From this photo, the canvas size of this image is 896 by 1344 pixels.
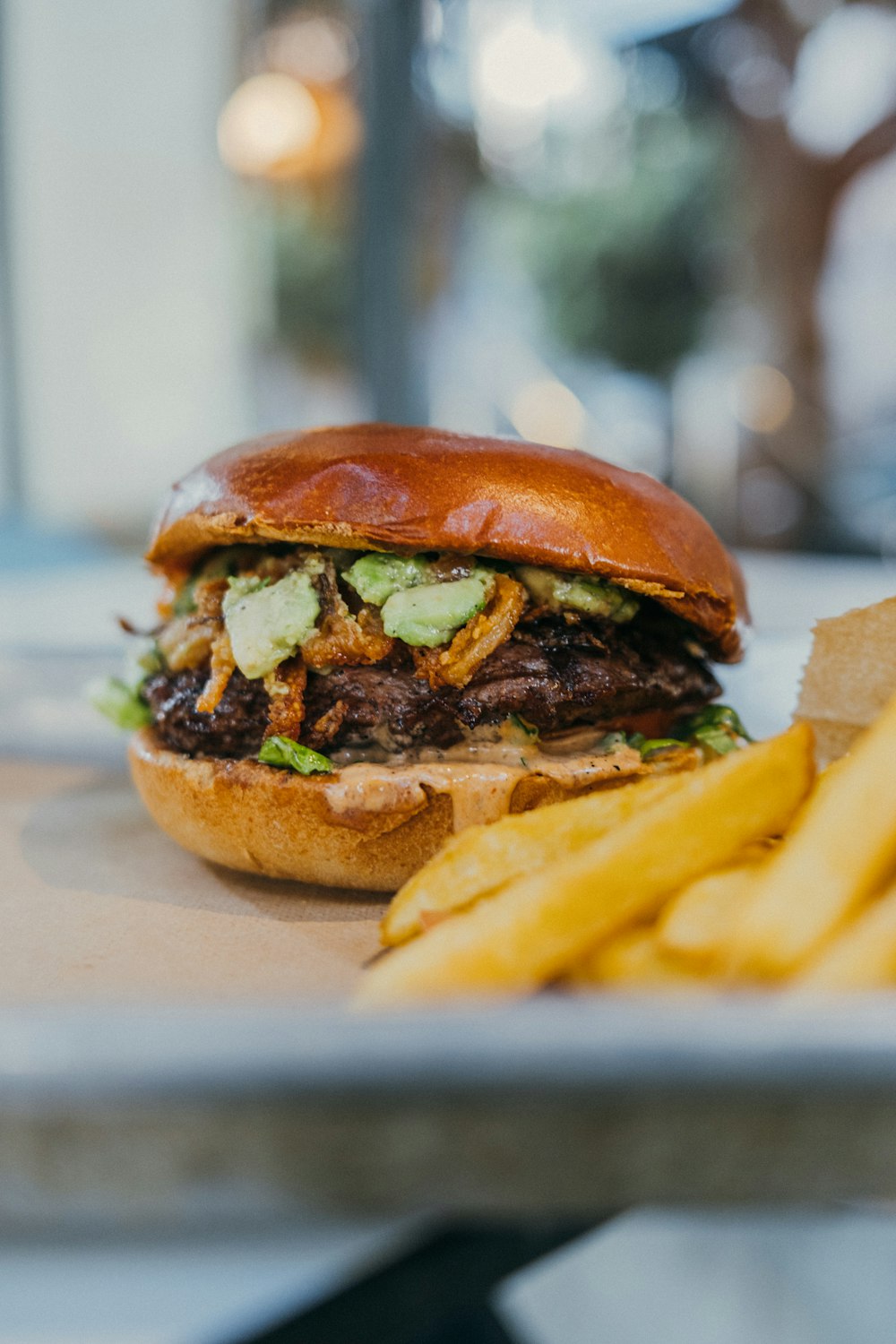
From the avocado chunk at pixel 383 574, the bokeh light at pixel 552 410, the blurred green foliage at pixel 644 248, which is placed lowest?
the bokeh light at pixel 552 410

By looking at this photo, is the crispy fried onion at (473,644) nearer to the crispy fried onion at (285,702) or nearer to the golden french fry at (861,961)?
the crispy fried onion at (285,702)

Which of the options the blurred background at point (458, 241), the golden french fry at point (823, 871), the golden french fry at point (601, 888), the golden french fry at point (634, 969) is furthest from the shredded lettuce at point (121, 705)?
the blurred background at point (458, 241)

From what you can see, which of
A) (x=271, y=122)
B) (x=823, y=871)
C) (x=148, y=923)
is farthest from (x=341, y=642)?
(x=271, y=122)

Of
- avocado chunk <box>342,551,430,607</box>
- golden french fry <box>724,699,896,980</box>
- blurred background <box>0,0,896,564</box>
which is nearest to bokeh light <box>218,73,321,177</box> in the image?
blurred background <box>0,0,896,564</box>

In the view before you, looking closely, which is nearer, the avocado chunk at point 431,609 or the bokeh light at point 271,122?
the avocado chunk at point 431,609

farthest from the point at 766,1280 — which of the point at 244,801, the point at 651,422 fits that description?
the point at 651,422
